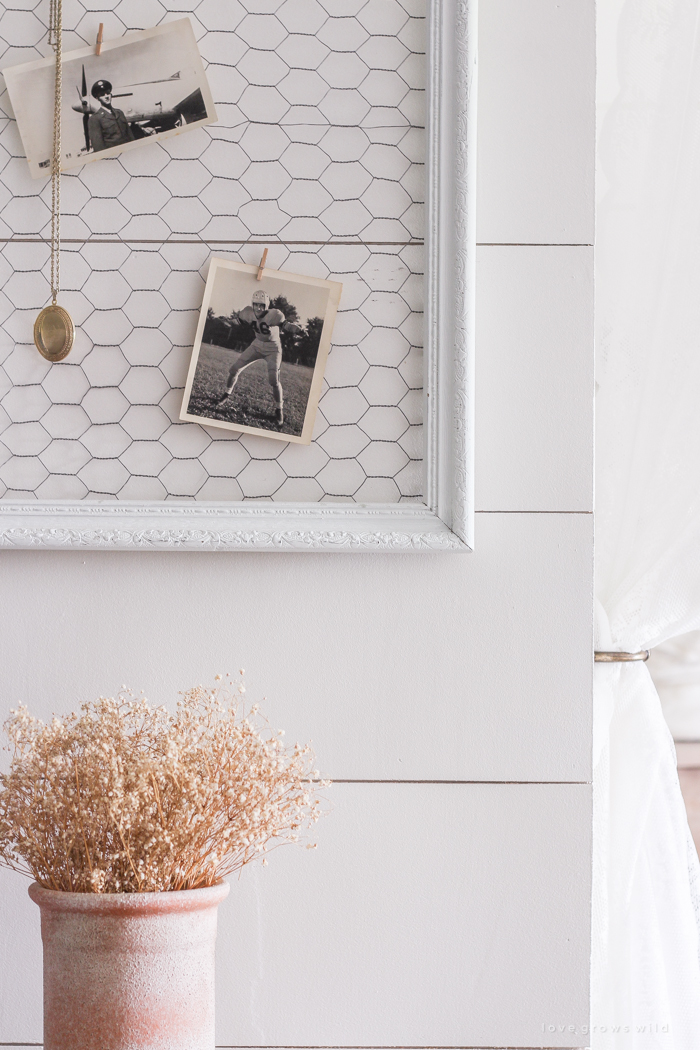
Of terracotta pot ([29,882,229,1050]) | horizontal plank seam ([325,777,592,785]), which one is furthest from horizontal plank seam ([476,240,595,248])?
terracotta pot ([29,882,229,1050])

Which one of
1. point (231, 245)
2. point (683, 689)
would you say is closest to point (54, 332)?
point (231, 245)

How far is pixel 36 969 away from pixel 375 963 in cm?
30

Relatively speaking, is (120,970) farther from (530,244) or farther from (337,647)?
(530,244)

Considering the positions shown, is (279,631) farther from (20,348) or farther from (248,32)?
(248,32)

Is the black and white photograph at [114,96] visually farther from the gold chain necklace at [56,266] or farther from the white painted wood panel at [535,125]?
the white painted wood panel at [535,125]

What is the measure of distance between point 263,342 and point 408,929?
1.78 feet

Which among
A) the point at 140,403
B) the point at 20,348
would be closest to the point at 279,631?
the point at 140,403

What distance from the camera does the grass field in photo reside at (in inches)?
31.1

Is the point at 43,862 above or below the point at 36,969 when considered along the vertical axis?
above

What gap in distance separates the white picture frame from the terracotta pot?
306 millimetres

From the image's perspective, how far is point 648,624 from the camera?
0.94 metres

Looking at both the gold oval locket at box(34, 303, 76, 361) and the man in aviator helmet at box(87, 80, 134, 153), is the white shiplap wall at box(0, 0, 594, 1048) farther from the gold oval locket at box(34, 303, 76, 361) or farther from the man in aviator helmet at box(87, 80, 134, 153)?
the man in aviator helmet at box(87, 80, 134, 153)

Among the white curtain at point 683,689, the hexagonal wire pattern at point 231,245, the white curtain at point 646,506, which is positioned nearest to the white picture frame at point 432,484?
the hexagonal wire pattern at point 231,245

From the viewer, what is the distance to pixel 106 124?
80cm
